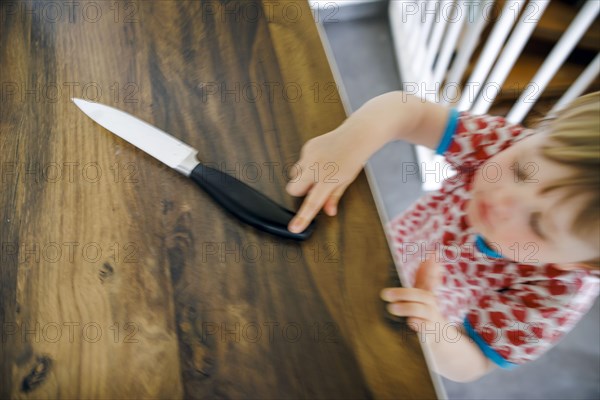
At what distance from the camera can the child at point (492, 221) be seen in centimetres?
41

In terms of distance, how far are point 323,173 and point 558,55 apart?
1.96 ft

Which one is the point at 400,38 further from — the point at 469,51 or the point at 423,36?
the point at 469,51

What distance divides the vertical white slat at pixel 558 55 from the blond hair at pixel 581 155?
30 cm

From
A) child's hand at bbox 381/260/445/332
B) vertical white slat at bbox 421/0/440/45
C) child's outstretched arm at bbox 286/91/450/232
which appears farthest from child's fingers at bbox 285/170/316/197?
vertical white slat at bbox 421/0/440/45

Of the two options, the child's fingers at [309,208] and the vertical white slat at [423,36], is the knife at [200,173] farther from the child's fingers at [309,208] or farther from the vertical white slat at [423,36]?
the vertical white slat at [423,36]

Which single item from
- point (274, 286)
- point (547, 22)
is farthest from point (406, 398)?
point (547, 22)

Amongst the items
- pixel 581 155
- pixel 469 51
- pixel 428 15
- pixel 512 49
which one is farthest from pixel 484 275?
pixel 428 15

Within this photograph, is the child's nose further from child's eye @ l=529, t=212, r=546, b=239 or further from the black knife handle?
the black knife handle

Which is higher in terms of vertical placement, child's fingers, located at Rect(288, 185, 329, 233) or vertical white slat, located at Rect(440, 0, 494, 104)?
vertical white slat, located at Rect(440, 0, 494, 104)

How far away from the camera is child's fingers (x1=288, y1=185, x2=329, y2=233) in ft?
1.22

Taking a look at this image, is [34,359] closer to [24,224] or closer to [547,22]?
[24,224]

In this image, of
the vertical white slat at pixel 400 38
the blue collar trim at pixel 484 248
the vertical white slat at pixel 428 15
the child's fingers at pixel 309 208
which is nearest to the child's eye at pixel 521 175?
the blue collar trim at pixel 484 248

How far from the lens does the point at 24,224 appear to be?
1.23 ft

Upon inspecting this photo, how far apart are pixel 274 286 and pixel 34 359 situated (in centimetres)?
20
